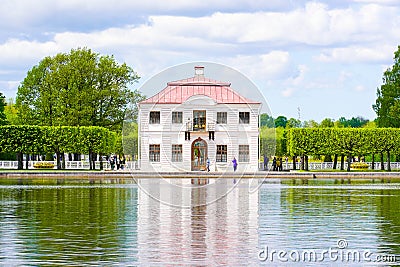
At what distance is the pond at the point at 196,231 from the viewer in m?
14.0

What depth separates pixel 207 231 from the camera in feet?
58.7

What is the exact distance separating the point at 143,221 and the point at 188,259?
6.53 m

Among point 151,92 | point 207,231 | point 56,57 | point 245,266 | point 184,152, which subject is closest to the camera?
point 245,266

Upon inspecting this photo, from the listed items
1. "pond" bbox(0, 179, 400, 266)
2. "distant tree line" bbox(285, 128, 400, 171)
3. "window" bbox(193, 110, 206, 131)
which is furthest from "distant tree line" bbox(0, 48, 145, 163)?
"pond" bbox(0, 179, 400, 266)

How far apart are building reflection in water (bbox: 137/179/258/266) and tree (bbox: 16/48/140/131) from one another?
4169cm

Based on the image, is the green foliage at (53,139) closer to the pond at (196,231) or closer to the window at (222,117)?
the window at (222,117)

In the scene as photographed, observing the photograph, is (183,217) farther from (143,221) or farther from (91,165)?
(91,165)

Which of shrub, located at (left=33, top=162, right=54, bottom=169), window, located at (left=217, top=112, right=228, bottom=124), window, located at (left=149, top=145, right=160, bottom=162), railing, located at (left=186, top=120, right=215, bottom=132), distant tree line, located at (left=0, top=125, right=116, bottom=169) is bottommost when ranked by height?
shrub, located at (left=33, top=162, right=54, bottom=169)

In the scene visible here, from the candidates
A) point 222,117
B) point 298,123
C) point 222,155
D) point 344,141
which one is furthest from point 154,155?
point 298,123

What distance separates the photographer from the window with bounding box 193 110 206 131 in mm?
58906

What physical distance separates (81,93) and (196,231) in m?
53.8

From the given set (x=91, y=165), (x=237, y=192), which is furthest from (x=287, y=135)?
(x=237, y=192)

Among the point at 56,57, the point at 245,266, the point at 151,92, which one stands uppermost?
the point at 56,57

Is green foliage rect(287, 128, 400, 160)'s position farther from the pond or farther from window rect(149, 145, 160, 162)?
window rect(149, 145, 160, 162)
